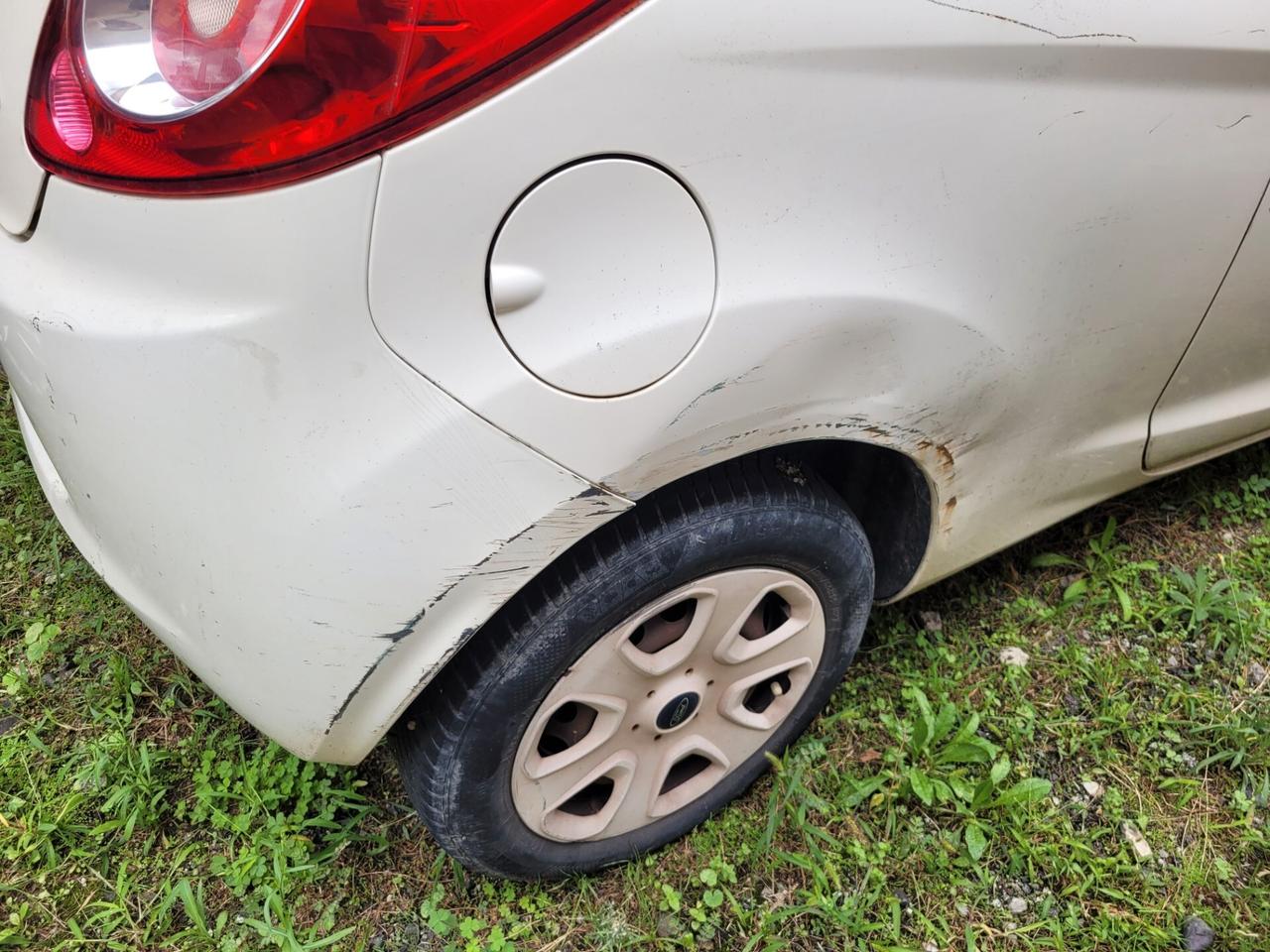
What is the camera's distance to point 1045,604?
6.74 ft

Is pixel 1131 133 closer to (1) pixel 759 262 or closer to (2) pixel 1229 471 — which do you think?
(1) pixel 759 262

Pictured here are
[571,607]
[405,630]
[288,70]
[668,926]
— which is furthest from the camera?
[668,926]

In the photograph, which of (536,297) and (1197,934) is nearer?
(536,297)

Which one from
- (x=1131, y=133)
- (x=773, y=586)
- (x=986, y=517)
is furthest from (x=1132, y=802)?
(x=1131, y=133)

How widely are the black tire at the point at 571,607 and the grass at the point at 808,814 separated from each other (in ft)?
0.92

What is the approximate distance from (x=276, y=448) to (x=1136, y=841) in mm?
1640

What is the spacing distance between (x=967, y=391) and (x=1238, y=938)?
1.08 meters

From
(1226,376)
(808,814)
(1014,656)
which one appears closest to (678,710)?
(808,814)

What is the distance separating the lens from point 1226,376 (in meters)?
1.72

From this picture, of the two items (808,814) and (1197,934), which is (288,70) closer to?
(808,814)

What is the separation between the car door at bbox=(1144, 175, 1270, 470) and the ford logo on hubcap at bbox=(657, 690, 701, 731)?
1.00 meters

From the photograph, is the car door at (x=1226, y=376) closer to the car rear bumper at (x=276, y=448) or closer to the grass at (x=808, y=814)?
the grass at (x=808, y=814)

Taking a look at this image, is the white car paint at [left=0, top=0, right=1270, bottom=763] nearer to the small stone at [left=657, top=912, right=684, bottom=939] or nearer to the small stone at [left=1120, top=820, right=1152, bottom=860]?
the small stone at [left=657, top=912, right=684, bottom=939]

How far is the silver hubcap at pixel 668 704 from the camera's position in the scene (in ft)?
4.36
